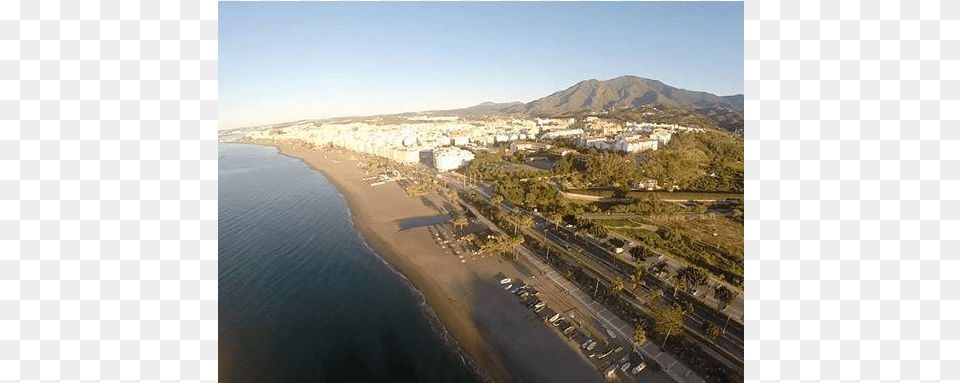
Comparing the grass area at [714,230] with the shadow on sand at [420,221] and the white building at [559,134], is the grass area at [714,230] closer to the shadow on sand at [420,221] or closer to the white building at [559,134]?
the shadow on sand at [420,221]

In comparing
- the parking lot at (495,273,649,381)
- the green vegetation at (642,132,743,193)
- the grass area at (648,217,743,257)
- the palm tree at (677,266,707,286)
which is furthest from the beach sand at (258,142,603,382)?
the green vegetation at (642,132,743,193)

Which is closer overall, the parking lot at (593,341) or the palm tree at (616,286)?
the parking lot at (593,341)

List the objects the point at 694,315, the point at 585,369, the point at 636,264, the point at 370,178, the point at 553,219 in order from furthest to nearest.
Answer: the point at 370,178, the point at 553,219, the point at 636,264, the point at 694,315, the point at 585,369

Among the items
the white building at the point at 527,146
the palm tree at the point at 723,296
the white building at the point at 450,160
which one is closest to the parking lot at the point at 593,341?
the palm tree at the point at 723,296

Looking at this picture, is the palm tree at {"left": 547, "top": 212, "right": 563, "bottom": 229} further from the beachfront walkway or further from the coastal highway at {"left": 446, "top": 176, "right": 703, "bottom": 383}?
the beachfront walkway
